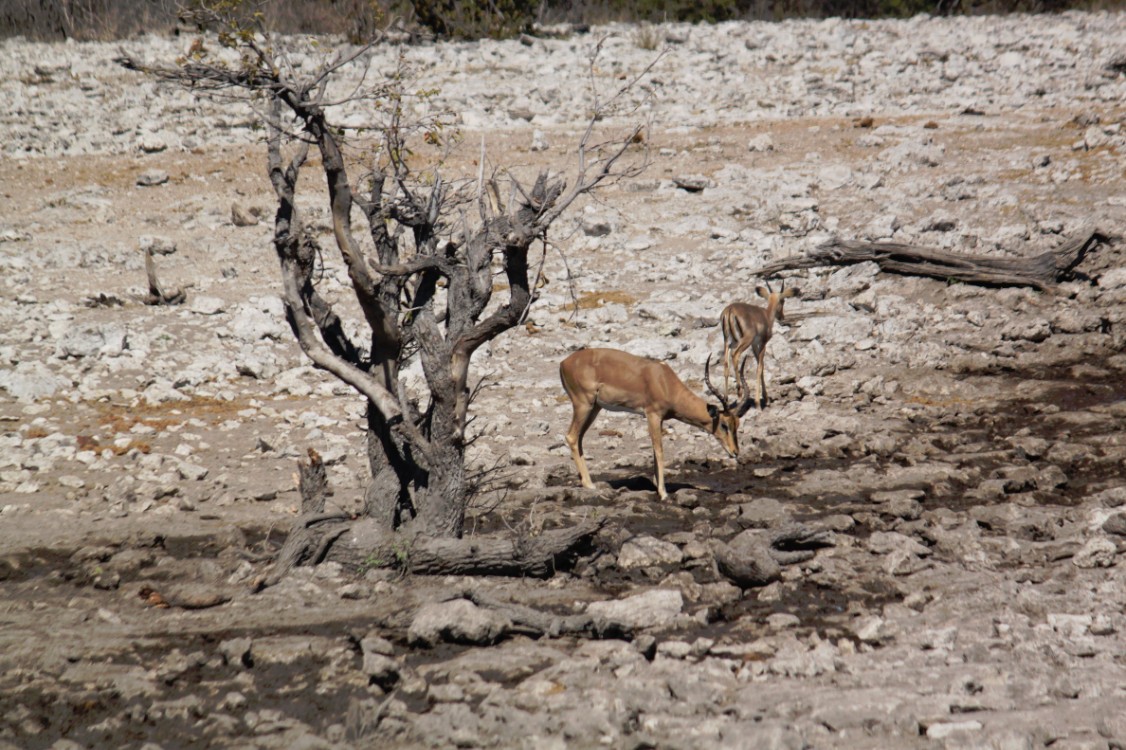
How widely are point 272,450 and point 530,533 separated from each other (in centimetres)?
352

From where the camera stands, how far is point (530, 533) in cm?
967

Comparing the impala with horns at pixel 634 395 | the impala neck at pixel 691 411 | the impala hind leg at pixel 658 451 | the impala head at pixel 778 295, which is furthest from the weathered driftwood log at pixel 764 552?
the impala head at pixel 778 295

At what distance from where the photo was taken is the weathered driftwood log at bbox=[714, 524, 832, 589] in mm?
8617

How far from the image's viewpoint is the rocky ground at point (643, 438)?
6.82 meters

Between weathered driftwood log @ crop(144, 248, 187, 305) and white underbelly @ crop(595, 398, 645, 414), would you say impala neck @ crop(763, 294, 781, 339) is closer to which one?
white underbelly @ crop(595, 398, 645, 414)

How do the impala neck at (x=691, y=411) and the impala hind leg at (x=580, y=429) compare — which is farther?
the impala neck at (x=691, y=411)

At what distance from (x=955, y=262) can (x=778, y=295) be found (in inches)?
107

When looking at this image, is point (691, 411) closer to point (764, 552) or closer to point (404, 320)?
point (764, 552)

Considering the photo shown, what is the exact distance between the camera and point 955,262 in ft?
52.1

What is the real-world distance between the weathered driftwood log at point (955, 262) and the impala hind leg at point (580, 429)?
565 centimetres

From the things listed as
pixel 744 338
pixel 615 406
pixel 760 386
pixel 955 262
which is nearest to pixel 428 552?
pixel 615 406

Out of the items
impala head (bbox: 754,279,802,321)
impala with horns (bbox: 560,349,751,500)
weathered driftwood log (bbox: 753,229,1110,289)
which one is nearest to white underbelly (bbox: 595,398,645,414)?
impala with horns (bbox: 560,349,751,500)

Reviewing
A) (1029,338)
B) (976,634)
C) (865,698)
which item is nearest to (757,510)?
(976,634)

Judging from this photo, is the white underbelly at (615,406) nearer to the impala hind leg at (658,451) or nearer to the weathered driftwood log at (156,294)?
the impala hind leg at (658,451)
